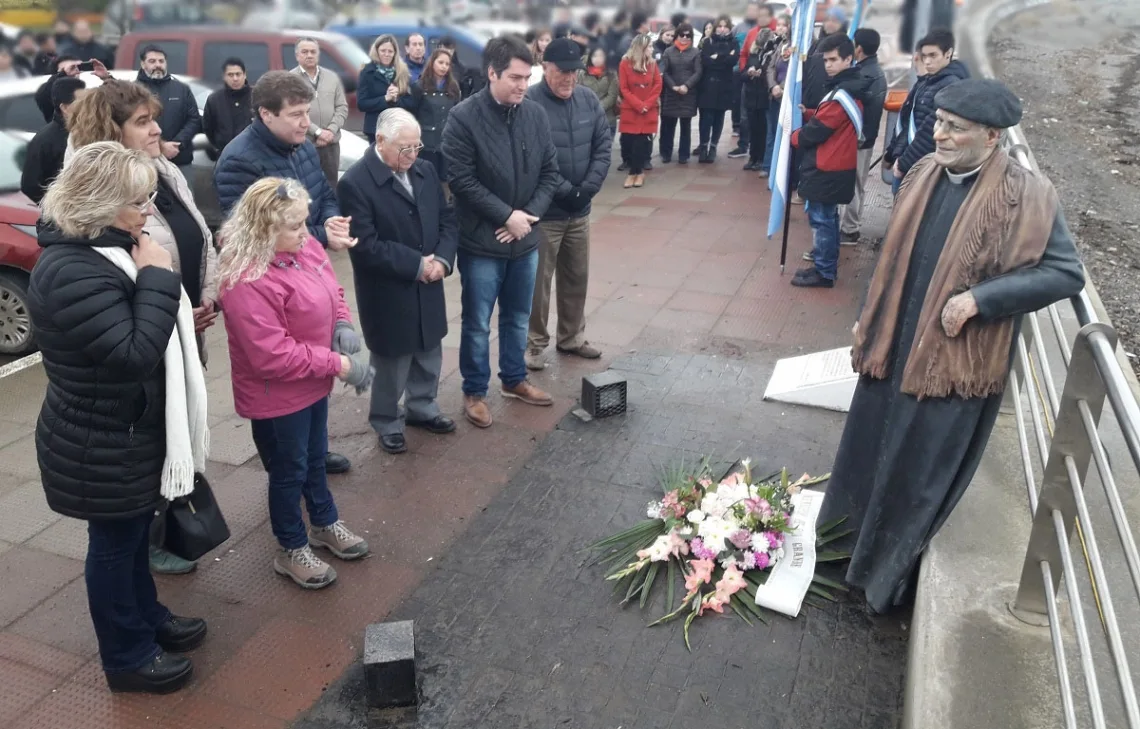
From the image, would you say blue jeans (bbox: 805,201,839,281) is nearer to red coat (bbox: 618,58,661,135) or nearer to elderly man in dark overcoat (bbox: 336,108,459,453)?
elderly man in dark overcoat (bbox: 336,108,459,453)

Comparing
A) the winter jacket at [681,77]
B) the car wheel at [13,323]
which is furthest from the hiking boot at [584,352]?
the winter jacket at [681,77]

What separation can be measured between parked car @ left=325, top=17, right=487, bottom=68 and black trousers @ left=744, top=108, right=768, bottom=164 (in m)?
3.33

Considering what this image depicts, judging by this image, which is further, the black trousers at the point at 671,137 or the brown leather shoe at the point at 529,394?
the black trousers at the point at 671,137

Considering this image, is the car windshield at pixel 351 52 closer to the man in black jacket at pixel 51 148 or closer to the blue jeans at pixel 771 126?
the blue jeans at pixel 771 126

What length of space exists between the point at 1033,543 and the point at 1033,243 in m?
0.92

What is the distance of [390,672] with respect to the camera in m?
3.08

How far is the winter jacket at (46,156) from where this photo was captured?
487 centimetres

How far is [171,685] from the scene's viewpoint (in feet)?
10.6

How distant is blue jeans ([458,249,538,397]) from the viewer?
517cm

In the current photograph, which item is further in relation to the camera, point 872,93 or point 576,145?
point 872,93

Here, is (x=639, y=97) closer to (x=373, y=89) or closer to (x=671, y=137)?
(x=671, y=137)

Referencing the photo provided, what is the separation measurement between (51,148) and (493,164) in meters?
2.26

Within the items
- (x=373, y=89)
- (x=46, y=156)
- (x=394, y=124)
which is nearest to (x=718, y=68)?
(x=373, y=89)

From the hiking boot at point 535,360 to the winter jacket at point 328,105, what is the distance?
3.65 metres
